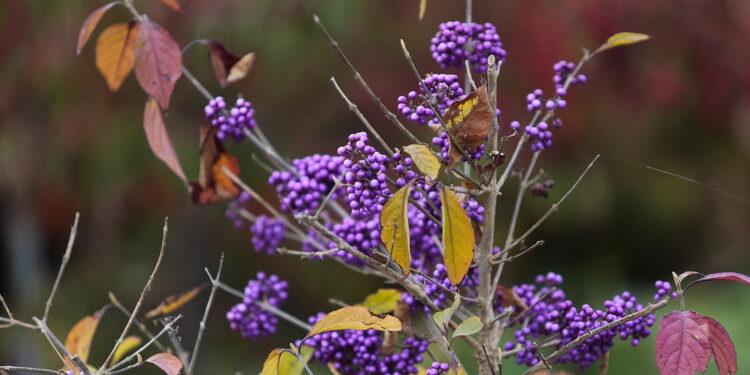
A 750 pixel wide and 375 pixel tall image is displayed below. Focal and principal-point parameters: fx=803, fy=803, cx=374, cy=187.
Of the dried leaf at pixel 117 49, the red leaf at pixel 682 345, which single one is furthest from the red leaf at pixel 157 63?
the red leaf at pixel 682 345

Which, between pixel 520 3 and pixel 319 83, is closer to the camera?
pixel 520 3

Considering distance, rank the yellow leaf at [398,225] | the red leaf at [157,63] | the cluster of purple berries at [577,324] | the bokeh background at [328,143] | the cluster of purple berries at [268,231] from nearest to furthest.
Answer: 1. the yellow leaf at [398,225]
2. the cluster of purple berries at [577,324]
3. the red leaf at [157,63]
4. the cluster of purple berries at [268,231]
5. the bokeh background at [328,143]

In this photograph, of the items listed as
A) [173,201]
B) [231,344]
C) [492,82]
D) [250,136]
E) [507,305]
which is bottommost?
[231,344]

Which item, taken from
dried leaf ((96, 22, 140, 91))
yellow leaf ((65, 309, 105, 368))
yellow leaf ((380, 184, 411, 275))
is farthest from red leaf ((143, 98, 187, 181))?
yellow leaf ((380, 184, 411, 275))

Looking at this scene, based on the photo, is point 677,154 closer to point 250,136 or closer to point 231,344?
point 231,344

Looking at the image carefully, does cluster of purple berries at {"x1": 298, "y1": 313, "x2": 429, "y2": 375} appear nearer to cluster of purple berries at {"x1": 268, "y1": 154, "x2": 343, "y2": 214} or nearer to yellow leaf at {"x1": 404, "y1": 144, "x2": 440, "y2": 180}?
cluster of purple berries at {"x1": 268, "y1": 154, "x2": 343, "y2": 214}

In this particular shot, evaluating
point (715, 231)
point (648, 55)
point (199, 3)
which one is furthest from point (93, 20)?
point (715, 231)

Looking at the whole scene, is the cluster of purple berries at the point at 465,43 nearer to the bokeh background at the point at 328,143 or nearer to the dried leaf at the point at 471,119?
the dried leaf at the point at 471,119
